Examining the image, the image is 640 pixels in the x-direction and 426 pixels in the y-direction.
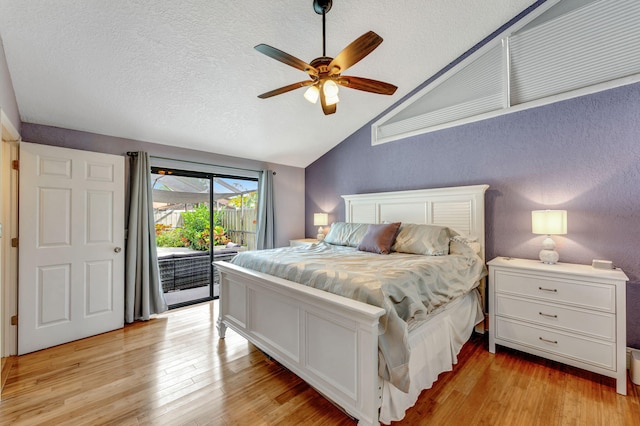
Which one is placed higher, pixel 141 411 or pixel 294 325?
pixel 294 325

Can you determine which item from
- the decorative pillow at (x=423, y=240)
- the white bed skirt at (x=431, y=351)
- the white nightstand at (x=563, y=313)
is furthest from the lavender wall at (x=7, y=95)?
the white nightstand at (x=563, y=313)

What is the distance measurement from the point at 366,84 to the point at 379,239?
5.16ft

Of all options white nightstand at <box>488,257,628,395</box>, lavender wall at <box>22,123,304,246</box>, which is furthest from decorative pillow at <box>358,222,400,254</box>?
lavender wall at <box>22,123,304,246</box>

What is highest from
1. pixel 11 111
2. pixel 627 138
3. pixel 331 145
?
pixel 331 145

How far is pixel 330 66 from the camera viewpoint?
1.94 meters

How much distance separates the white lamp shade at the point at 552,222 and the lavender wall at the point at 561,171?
37 centimetres

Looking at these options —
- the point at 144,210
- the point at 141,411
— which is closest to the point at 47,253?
the point at 144,210

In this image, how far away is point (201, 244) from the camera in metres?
4.29

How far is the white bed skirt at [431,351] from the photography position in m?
1.58

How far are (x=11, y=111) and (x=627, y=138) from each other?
5276mm

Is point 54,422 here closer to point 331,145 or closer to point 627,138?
point 331,145

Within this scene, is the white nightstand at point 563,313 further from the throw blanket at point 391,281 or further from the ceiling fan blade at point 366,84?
the ceiling fan blade at point 366,84

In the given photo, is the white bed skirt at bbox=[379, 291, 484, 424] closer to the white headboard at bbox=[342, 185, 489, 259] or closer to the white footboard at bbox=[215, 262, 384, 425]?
the white footboard at bbox=[215, 262, 384, 425]

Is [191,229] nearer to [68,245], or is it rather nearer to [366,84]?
[68,245]
